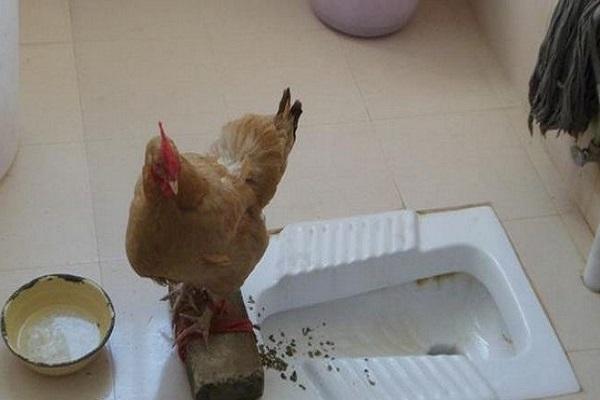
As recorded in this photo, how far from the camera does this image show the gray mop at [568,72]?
156 cm

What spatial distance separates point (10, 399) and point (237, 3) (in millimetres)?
1047

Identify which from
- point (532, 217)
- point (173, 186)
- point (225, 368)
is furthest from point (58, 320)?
point (532, 217)

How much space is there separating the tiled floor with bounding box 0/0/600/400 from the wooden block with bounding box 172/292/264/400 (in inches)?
2.3

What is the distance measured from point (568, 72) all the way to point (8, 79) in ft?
2.99

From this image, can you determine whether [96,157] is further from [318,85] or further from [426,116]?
[426,116]

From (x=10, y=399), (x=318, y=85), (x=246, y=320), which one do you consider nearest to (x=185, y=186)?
(x=246, y=320)

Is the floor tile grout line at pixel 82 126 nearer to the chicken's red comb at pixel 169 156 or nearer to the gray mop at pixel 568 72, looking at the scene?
the chicken's red comb at pixel 169 156

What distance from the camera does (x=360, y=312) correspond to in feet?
5.41

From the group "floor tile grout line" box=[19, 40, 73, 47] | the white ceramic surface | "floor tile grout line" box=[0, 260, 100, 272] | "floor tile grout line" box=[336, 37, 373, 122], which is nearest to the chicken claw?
"floor tile grout line" box=[0, 260, 100, 272]

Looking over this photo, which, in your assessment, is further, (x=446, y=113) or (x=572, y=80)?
(x=446, y=113)

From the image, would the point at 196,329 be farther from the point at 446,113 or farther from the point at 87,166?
the point at 446,113

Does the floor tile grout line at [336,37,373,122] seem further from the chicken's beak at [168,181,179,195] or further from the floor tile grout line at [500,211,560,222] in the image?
the chicken's beak at [168,181,179,195]

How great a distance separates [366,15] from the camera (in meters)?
2.05

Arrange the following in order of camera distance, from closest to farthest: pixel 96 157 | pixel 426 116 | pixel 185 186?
pixel 185 186 < pixel 96 157 < pixel 426 116
